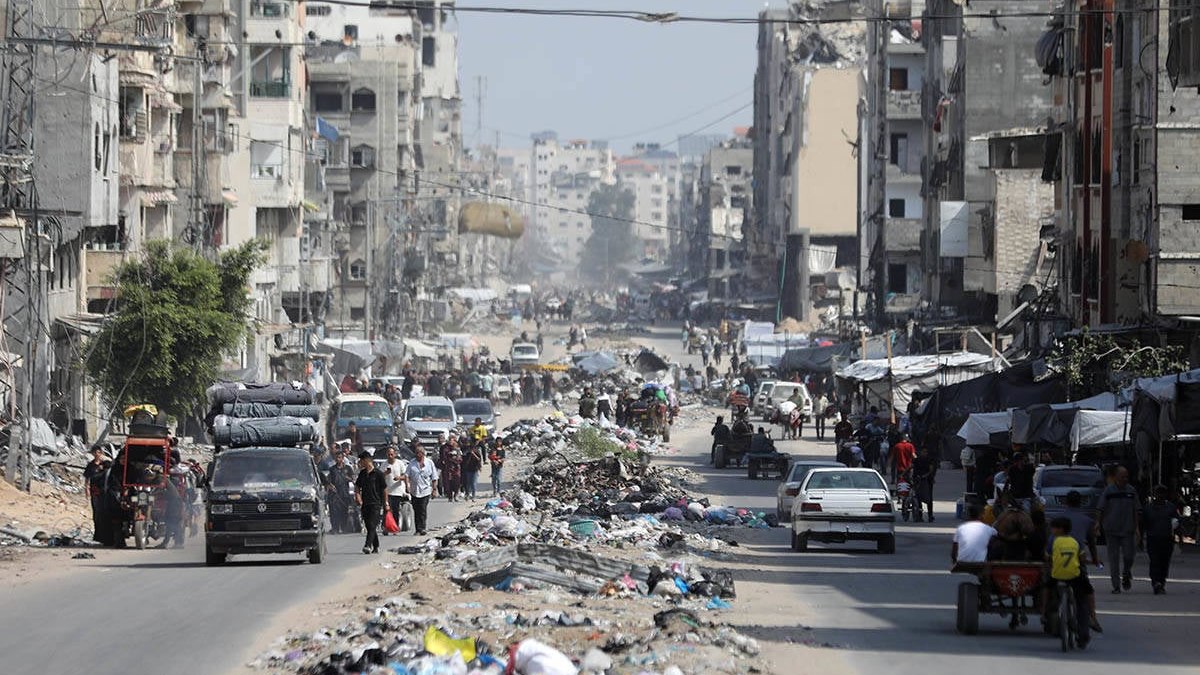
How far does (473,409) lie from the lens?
59219 mm

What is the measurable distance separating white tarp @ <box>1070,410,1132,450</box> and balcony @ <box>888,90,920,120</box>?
195 feet

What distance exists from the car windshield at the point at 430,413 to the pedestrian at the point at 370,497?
2390 cm

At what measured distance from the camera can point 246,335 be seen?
47.2 metres

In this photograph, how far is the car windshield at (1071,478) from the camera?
92.6ft

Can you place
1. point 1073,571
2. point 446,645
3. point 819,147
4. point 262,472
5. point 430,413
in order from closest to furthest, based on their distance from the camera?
point 446,645 < point 1073,571 < point 262,472 < point 430,413 < point 819,147

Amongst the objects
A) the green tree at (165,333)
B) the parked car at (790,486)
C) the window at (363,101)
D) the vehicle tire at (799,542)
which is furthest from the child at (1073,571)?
the window at (363,101)

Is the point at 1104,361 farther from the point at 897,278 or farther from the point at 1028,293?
the point at 897,278

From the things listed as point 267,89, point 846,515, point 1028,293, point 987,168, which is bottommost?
point 846,515

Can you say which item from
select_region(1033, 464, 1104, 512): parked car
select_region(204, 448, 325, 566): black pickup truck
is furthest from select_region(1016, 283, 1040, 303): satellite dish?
→ select_region(204, 448, 325, 566): black pickup truck

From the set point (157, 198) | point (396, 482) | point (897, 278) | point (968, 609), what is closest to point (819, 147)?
point (897, 278)

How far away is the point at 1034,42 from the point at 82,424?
3545cm

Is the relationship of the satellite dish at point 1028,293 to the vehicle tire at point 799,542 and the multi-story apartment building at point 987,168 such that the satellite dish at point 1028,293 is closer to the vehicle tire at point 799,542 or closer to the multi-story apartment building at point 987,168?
the multi-story apartment building at point 987,168

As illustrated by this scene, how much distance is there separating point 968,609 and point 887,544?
10.3 metres

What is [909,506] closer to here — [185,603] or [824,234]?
[185,603]
